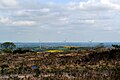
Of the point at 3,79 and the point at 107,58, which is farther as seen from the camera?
the point at 107,58

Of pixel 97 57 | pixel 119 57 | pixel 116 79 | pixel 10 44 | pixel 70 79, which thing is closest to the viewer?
pixel 116 79

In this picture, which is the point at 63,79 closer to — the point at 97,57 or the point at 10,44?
the point at 97,57

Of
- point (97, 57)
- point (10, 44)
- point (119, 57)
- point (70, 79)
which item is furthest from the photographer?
point (10, 44)

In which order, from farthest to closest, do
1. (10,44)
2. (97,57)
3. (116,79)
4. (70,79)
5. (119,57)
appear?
(10,44) < (97,57) < (119,57) < (70,79) < (116,79)

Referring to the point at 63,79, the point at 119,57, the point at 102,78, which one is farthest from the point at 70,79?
the point at 119,57

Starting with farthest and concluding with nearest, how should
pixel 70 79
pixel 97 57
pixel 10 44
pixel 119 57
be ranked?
1. pixel 10 44
2. pixel 97 57
3. pixel 119 57
4. pixel 70 79

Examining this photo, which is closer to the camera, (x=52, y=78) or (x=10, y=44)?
(x=52, y=78)

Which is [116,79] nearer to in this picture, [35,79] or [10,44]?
[35,79]

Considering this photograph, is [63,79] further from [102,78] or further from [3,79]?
[3,79]

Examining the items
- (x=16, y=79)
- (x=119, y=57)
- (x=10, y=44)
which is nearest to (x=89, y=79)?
(x=16, y=79)
